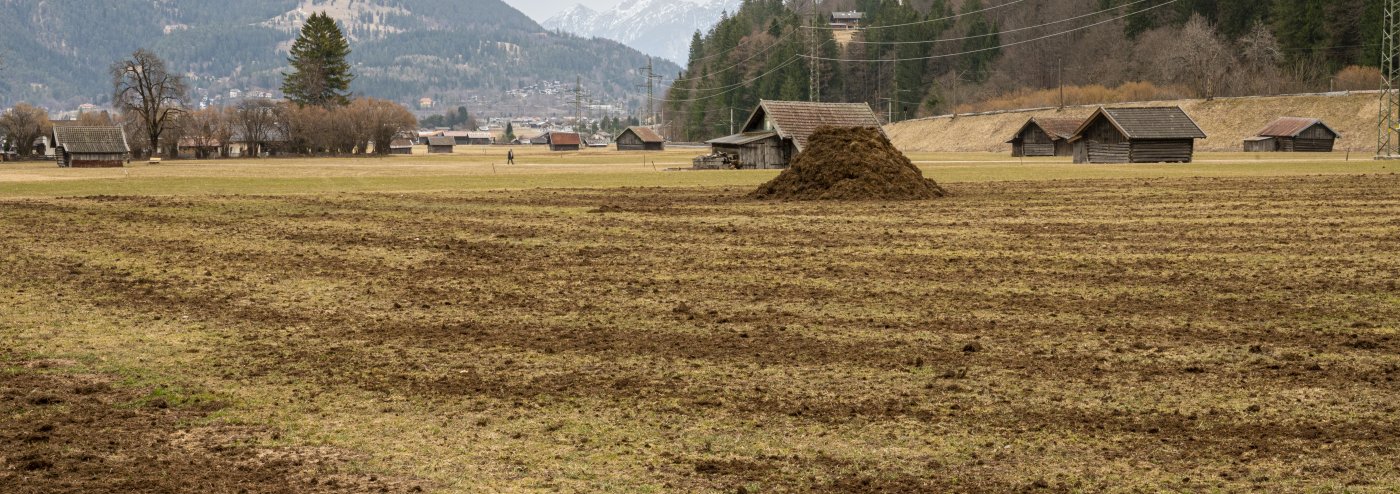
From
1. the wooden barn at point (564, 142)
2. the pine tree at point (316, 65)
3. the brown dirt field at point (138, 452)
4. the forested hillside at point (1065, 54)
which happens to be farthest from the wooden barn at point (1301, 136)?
the wooden barn at point (564, 142)

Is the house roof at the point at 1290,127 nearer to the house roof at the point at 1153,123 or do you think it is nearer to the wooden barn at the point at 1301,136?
the wooden barn at the point at 1301,136

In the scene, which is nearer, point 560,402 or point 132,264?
point 560,402

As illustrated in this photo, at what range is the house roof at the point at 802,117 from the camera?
68.5 metres

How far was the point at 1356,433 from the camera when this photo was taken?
820 centimetres

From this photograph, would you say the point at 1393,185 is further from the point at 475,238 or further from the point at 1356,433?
the point at 1356,433

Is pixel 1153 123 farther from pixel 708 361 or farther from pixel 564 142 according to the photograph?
pixel 564 142

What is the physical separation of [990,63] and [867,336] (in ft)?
528

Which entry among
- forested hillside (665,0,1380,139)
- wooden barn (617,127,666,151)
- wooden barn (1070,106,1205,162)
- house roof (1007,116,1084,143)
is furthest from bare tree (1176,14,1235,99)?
wooden barn (617,127,666,151)

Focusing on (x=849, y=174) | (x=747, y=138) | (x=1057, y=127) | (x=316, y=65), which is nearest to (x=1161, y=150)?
(x=747, y=138)

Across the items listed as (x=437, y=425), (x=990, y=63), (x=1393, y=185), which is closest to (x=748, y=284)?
(x=437, y=425)

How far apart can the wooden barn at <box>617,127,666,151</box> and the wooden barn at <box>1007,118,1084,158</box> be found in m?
70.0

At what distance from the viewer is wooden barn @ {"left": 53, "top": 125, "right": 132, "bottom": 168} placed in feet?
286

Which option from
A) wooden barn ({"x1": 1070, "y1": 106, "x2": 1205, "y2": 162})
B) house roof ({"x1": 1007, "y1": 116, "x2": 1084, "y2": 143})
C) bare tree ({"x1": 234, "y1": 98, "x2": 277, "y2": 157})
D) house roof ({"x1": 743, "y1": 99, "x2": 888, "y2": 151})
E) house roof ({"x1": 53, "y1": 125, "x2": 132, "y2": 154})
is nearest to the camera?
wooden barn ({"x1": 1070, "y1": 106, "x2": 1205, "y2": 162})

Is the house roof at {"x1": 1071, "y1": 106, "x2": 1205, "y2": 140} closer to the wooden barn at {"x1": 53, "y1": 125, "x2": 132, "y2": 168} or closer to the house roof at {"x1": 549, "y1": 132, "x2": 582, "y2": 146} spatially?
the wooden barn at {"x1": 53, "y1": 125, "x2": 132, "y2": 168}
